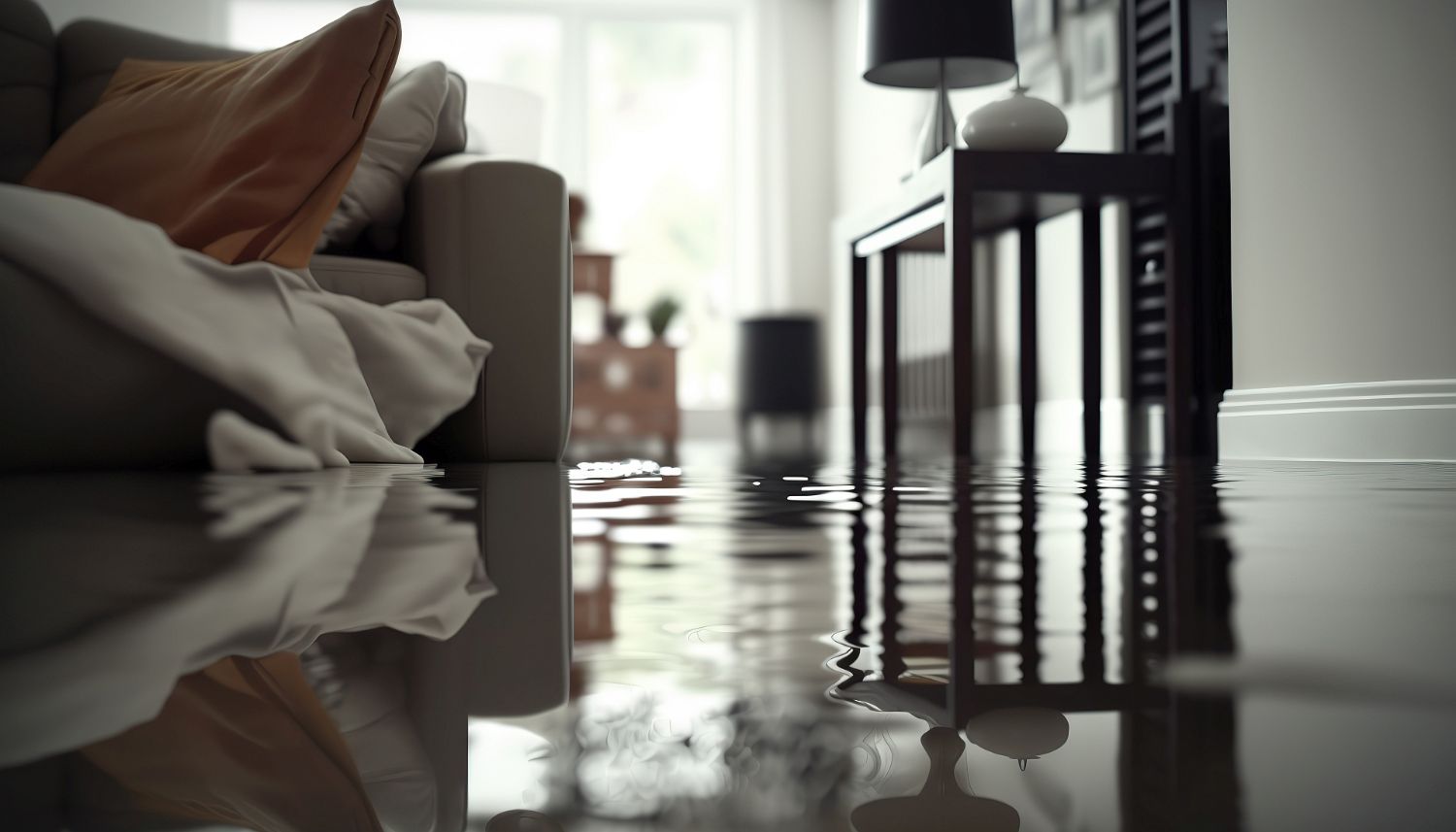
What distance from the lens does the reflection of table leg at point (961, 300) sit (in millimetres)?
2326

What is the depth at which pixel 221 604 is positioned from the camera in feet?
0.93

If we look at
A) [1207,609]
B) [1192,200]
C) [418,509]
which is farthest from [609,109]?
[1207,609]

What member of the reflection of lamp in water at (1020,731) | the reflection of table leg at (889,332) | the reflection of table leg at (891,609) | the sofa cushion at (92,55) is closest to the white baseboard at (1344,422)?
the reflection of table leg at (889,332)

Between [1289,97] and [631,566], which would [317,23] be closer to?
[1289,97]

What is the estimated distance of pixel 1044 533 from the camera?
55cm

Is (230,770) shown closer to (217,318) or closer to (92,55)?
(217,318)

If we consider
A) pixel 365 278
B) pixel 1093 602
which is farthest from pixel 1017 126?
pixel 1093 602

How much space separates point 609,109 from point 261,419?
5310 millimetres

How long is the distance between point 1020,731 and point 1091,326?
2622 mm

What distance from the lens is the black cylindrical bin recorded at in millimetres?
5520

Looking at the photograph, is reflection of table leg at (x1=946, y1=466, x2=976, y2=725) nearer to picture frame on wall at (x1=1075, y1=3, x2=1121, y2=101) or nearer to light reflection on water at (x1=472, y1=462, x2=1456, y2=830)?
light reflection on water at (x1=472, y1=462, x2=1456, y2=830)

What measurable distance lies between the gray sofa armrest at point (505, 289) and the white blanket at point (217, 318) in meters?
0.54

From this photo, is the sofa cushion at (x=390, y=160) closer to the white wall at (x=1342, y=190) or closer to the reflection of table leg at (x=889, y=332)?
the reflection of table leg at (x=889, y=332)

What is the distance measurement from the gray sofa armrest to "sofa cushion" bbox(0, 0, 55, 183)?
2.55 feet
